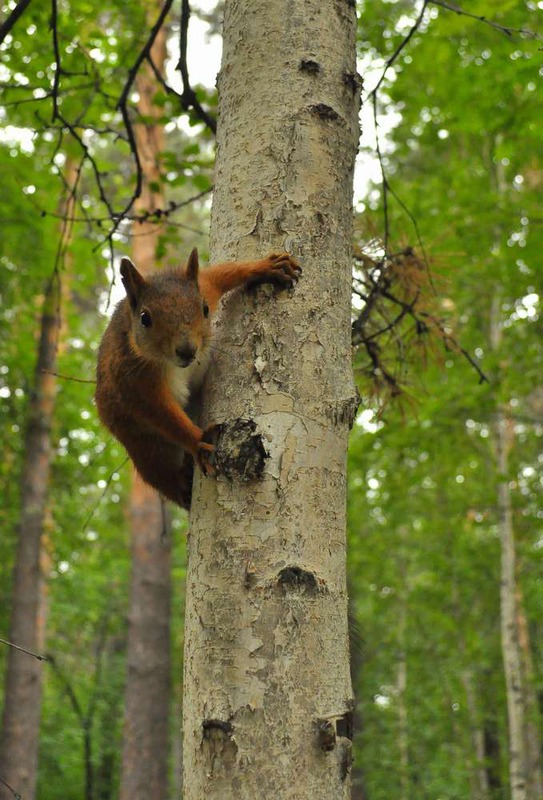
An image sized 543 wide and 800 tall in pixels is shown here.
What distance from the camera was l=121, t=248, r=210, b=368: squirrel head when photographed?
2.08 meters

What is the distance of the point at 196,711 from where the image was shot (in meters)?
1.34

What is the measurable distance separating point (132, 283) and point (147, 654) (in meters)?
7.07

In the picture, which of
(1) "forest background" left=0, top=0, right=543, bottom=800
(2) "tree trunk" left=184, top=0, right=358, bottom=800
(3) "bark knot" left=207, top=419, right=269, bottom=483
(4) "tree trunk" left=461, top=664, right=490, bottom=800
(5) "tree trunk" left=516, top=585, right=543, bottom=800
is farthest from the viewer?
(4) "tree trunk" left=461, top=664, right=490, bottom=800

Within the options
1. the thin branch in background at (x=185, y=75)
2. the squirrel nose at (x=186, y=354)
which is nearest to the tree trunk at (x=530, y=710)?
the thin branch in background at (x=185, y=75)

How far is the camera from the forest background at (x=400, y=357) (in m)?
3.48

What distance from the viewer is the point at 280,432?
147 centimetres

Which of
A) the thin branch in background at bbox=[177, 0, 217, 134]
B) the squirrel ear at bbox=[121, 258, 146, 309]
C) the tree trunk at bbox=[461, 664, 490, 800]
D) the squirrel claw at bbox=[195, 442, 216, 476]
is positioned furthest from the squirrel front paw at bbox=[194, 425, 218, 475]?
the tree trunk at bbox=[461, 664, 490, 800]

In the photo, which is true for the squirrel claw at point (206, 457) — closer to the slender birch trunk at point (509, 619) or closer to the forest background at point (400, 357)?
the forest background at point (400, 357)

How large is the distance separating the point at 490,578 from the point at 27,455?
7.45 meters

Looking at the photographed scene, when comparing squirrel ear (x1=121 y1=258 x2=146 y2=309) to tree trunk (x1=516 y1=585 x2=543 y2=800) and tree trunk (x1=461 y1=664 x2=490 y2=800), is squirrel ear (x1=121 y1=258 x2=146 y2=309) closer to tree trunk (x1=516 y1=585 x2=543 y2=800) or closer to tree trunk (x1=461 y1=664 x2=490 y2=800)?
tree trunk (x1=516 y1=585 x2=543 y2=800)

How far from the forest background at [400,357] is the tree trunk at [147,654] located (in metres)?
0.51

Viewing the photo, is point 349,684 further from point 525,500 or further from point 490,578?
point 490,578

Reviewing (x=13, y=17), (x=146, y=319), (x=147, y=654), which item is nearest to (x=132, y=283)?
(x=146, y=319)

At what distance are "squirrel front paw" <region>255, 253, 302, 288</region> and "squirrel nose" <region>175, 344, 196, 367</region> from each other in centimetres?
46
